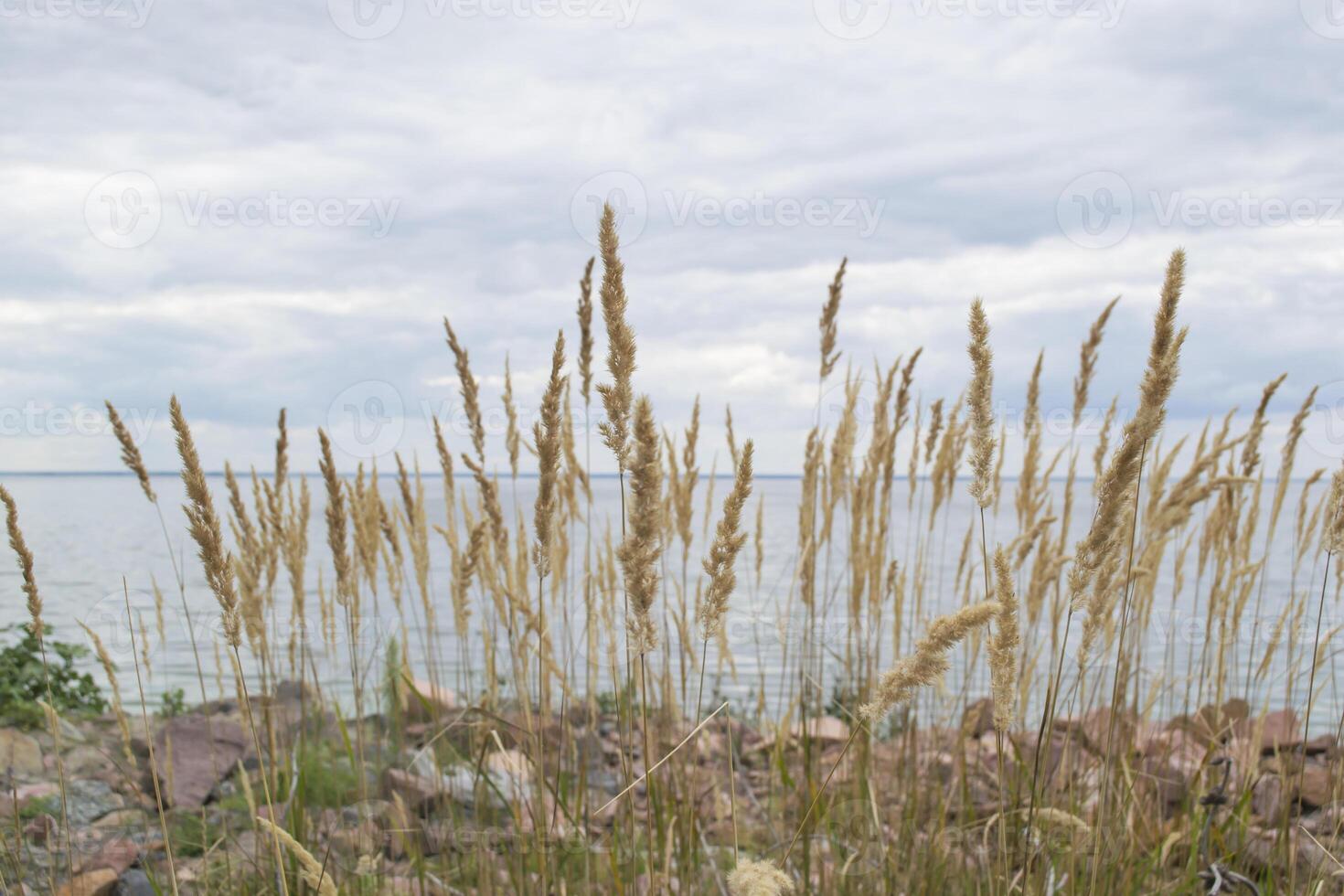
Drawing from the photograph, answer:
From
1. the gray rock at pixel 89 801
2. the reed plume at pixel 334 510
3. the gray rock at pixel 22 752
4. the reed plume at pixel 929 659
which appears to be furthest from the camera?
the gray rock at pixel 22 752

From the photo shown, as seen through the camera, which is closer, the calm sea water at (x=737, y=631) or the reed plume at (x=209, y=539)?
the reed plume at (x=209, y=539)

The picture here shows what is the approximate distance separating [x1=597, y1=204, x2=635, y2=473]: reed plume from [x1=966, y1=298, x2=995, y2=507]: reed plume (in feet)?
1.91

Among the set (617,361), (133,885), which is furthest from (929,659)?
(133,885)

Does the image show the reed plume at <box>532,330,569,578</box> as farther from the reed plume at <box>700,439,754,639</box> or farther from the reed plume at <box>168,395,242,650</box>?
the reed plume at <box>168,395,242,650</box>

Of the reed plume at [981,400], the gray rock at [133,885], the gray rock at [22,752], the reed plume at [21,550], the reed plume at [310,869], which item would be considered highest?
the reed plume at [981,400]

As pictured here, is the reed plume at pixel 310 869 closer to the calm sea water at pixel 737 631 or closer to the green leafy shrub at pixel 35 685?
the calm sea water at pixel 737 631

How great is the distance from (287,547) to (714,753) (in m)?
2.30

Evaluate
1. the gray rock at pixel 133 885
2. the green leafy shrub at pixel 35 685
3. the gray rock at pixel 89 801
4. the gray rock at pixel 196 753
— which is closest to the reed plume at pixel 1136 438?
the gray rock at pixel 133 885

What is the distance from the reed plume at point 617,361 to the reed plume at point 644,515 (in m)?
0.03

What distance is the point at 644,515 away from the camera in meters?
1.31

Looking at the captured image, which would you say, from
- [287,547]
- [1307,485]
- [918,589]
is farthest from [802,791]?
[1307,485]

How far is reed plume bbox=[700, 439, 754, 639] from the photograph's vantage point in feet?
4.32

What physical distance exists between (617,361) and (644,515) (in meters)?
0.22

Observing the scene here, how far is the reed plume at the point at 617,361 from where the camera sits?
131 cm
